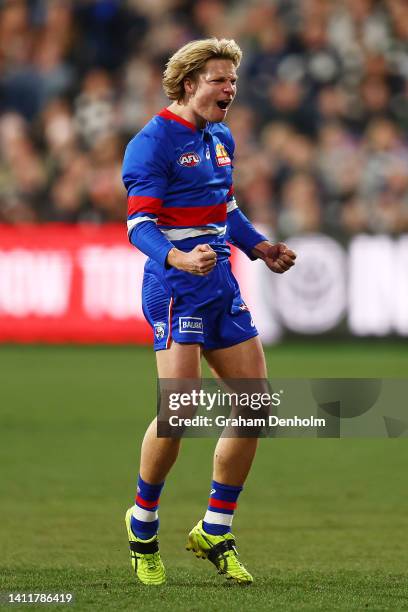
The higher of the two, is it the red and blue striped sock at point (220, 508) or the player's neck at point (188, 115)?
the player's neck at point (188, 115)

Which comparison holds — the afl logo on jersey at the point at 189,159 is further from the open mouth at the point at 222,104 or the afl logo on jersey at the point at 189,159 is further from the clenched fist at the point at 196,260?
the clenched fist at the point at 196,260

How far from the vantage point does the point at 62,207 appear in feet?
52.6

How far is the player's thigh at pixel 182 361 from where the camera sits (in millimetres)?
5402

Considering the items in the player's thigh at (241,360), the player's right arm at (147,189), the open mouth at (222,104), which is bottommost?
the player's thigh at (241,360)

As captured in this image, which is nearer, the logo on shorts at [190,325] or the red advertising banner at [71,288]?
the logo on shorts at [190,325]

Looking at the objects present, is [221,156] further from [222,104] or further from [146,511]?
[146,511]

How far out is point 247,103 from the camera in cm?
1689

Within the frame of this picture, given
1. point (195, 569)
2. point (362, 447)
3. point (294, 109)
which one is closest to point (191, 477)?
point (362, 447)

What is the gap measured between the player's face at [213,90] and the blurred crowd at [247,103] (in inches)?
378

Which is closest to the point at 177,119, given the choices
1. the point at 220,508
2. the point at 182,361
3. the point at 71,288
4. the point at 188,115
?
the point at 188,115

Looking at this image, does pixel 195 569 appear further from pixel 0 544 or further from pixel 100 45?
pixel 100 45

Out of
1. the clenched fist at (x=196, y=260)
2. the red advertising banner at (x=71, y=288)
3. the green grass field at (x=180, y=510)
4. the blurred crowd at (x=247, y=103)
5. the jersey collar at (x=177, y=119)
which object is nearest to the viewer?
the clenched fist at (x=196, y=260)

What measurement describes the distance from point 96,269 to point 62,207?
1.07 m

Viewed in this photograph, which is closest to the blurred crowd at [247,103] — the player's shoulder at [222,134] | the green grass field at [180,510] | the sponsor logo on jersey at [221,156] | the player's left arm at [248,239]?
the green grass field at [180,510]
